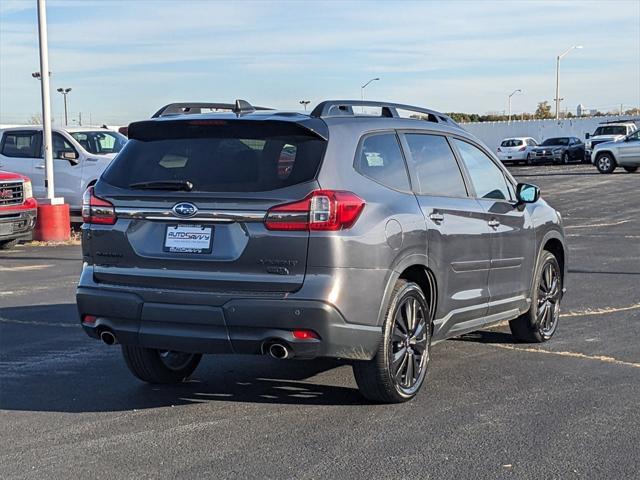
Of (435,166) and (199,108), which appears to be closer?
(435,166)

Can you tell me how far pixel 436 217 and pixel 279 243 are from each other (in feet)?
4.59

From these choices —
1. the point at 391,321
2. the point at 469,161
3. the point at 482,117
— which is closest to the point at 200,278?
the point at 391,321

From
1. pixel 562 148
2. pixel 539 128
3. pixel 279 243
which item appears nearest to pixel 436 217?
pixel 279 243

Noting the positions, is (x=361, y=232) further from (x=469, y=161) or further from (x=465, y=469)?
(x=469, y=161)

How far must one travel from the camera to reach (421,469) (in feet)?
15.6

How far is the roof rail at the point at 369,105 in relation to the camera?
5.93m

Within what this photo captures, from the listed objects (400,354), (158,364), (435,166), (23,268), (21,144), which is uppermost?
(435,166)

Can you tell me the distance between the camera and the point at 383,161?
6035 mm

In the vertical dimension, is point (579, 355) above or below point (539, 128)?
below

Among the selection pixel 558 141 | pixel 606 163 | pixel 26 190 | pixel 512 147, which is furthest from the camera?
pixel 512 147

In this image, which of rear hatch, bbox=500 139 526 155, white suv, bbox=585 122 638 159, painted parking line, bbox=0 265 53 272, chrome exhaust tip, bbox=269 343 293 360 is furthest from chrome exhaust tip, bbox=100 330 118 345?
rear hatch, bbox=500 139 526 155

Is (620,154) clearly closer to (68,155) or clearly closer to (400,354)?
(68,155)

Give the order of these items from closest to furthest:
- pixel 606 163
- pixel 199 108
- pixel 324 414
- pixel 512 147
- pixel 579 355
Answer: pixel 324 414
pixel 199 108
pixel 579 355
pixel 606 163
pixel 512 147

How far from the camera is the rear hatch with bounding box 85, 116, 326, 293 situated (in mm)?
5375
